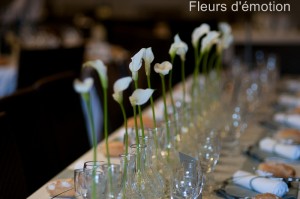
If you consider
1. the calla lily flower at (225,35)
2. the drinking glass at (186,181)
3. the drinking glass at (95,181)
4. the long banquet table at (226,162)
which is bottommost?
the long banquet table at (226,162)

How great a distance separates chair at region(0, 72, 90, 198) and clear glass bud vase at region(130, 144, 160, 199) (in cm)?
63

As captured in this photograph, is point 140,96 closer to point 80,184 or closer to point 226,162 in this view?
point 80,184

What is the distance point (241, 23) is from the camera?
841 cm

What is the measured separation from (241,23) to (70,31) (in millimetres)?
2700

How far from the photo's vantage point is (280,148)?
93.4 inches

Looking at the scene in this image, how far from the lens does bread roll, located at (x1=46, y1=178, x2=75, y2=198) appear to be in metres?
Result: 1.81

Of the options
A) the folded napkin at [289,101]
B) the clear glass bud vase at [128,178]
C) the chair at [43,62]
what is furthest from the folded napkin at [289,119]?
the chair at [43,62]

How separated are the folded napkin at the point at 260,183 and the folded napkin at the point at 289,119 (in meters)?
0.97

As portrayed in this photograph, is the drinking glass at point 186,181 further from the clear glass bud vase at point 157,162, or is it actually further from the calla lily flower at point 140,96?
the calla lily flower at point 140,96

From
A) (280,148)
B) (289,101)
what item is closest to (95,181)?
(280,148)

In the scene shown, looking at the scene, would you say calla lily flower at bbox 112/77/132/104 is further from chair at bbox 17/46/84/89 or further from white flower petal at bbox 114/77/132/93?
chair at bbox 17/46/84/89

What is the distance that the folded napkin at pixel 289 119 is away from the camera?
2912 mm

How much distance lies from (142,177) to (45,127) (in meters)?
1.15

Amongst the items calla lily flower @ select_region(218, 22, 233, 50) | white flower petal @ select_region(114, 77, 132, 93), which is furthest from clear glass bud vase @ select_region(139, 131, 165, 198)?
calla lily flower @ select_region(218, 22, 233, 50)
